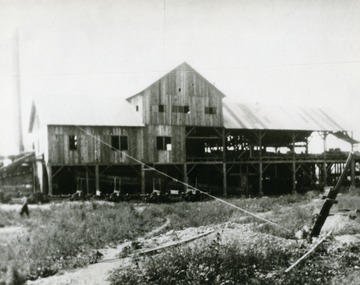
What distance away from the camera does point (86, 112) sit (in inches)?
1166

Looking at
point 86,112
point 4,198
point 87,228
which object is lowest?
point 87,228

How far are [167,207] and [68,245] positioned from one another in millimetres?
9995

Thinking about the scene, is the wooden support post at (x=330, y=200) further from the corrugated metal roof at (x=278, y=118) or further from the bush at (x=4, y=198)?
the corrugated metal roof at (x=278, y=118)

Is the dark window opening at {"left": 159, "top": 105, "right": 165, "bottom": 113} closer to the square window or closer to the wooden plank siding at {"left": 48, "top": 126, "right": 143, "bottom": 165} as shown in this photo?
the wooden plank siding at {"left": 48, "top": 126, "right": 143, "bottom": 165}

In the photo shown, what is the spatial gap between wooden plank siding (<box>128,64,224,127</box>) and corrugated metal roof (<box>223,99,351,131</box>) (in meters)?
2.44

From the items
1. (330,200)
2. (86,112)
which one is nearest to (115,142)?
(86,112)

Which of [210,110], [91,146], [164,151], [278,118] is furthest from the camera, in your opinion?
[278,118]

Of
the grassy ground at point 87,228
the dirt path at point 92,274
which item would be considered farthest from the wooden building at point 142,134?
the dirt path at point 92,274

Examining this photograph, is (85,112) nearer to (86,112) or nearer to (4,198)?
(86,112)

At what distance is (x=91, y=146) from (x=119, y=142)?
2.16 m

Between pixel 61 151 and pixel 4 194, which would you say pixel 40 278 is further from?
pixel 61 151

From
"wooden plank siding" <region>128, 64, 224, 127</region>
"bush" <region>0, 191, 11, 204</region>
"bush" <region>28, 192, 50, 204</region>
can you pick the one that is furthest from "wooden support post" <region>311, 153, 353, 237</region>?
"wooden plank siding" <region>128, 64, 224, 127</region>

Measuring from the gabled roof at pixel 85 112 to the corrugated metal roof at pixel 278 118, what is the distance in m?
8.44

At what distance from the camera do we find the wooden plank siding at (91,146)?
2725 cm
